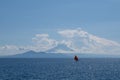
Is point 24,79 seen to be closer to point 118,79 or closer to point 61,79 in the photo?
point 61,79

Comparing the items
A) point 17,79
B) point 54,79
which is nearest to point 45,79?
point 54,79

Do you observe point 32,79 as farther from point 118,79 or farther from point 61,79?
point 118,79

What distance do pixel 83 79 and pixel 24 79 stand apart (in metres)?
19.7

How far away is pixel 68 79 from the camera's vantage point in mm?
101062

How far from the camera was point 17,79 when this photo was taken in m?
103

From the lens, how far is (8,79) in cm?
10188

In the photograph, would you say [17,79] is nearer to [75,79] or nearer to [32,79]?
[32,79]

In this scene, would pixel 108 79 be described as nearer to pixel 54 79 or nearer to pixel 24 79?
pixel 54 79

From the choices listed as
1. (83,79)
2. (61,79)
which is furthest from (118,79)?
(61,79)

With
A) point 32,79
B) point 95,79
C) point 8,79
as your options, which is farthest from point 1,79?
point 95,79

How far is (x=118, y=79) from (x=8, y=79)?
36604mm

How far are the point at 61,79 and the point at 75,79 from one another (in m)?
4.65

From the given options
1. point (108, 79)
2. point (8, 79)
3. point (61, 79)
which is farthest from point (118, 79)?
point (8, 79)

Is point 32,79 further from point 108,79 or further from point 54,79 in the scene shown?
point 108,79
